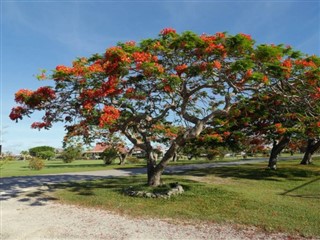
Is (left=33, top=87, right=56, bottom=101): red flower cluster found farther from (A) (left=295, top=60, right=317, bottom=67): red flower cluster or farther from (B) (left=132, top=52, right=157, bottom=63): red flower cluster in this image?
(A) (left=295, top=60, right=317, bottom=67): red flower cluster

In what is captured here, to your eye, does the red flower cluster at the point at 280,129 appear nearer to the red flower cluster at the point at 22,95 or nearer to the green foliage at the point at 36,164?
the red flower cluster at the point at 22,95

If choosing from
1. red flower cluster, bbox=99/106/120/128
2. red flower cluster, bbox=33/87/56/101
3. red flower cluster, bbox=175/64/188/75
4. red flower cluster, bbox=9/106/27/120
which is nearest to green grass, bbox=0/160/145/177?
red flower cluster, bbox=9/106/27/120

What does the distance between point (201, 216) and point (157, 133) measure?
9793 millimetres

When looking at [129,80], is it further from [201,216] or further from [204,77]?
[201,216]

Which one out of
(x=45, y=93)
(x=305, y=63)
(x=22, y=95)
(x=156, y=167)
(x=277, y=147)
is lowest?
(x=156, y=167)

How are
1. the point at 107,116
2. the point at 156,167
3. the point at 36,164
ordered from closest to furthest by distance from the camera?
1. the point at 107,116
2. the point at 156,167
3. the point at 36,164

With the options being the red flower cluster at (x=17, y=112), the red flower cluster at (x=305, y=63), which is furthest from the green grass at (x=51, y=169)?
the red flower cluster at (x=305, y=63)

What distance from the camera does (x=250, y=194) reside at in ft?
45.1

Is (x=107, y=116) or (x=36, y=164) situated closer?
(x=107, y=116)

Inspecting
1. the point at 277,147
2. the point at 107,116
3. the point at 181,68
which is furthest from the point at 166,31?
the point at 277,147

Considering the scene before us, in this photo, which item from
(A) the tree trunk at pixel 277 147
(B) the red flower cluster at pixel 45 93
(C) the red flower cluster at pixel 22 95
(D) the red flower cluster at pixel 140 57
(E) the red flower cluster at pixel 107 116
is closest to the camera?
(E) the red flower cluster at pixel 107 116

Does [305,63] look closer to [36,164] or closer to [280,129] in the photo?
[280,129]

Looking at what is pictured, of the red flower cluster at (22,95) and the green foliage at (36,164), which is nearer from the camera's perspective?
the red flower cluster at (22,95)

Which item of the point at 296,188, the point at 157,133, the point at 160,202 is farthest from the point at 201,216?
the point at 157,133
